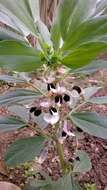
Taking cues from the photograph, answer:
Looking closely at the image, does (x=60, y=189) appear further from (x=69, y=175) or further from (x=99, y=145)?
(x=99, y=145)

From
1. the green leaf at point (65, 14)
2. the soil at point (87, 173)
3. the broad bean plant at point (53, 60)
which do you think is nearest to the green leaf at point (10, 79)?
the broad bean plant at point (53, 60)

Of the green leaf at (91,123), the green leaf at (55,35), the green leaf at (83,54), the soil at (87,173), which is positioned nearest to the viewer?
the green leaf at (83,54)

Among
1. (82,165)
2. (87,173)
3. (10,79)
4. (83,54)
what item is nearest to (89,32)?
(83,54)

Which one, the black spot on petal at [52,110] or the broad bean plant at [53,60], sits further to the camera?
the black spot on petal at [52,110]

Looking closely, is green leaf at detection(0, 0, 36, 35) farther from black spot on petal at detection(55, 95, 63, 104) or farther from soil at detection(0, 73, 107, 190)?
soil at detection(0, 73, 107, 190)

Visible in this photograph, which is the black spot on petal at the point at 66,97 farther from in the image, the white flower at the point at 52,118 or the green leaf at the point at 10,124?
the green leaf at the point at 10,124

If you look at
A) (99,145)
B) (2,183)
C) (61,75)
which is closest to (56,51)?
(61,75)
